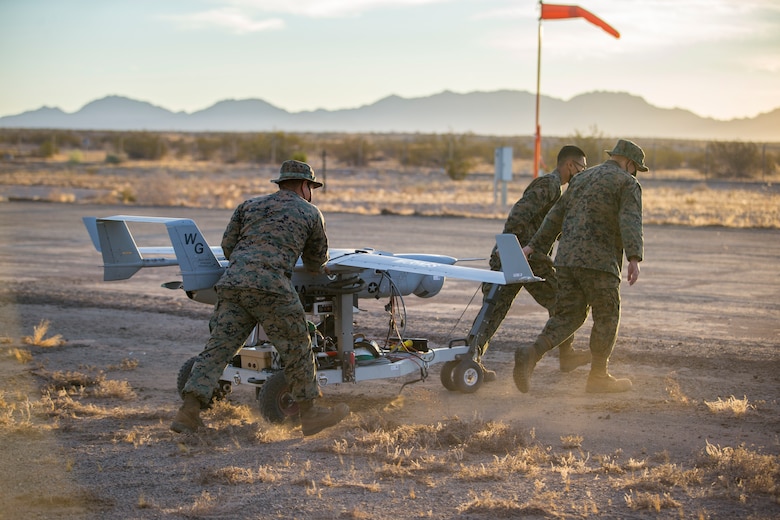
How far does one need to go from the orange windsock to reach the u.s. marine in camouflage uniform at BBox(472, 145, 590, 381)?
61.9 ft

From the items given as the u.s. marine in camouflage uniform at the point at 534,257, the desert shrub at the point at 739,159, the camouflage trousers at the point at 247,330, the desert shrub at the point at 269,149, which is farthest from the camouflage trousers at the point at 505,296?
the desert shrub at the point at 269,149

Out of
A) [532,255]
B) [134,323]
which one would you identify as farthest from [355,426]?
[134,323]

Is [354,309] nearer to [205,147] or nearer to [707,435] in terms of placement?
[707,435]

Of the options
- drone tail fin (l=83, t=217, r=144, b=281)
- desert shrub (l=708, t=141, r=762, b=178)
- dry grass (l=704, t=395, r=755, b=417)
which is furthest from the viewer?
desert shrub (l=708, t=141, r=762, b=178)

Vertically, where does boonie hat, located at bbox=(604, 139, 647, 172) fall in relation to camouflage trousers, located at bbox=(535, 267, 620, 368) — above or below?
above

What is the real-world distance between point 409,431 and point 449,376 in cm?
167

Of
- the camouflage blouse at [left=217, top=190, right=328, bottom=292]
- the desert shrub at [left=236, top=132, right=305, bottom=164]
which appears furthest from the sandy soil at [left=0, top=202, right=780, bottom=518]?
the desert shrub at [left=236, top=132, right=305, bottom=164]

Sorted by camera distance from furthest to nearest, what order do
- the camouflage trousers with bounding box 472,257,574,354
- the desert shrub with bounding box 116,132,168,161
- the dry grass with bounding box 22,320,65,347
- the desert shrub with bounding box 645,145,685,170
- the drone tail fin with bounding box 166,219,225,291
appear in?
1. the desert shrub with bounding box 116,132,168,161
2. the desert shrub with bounding box 645,145,685,170
3. the dry grass with bounding box 22,320,65,347
4. the camouflage trousers with bounding box 472,257,574,354
5. the drone tail fin with bounding box 166,219,225,291

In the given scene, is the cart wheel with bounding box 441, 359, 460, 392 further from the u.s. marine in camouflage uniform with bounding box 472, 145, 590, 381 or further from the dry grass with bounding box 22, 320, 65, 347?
the dry grass with bounding box 22, 320, 65, 347

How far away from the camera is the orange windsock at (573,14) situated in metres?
27.2

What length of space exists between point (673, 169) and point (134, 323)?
6594 centimetres

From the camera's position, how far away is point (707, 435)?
7539 mm

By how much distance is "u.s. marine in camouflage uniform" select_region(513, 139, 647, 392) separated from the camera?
8.77 m

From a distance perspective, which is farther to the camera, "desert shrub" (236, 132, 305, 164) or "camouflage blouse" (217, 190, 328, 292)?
"desert shrub" (236, 132, 305, 164)
